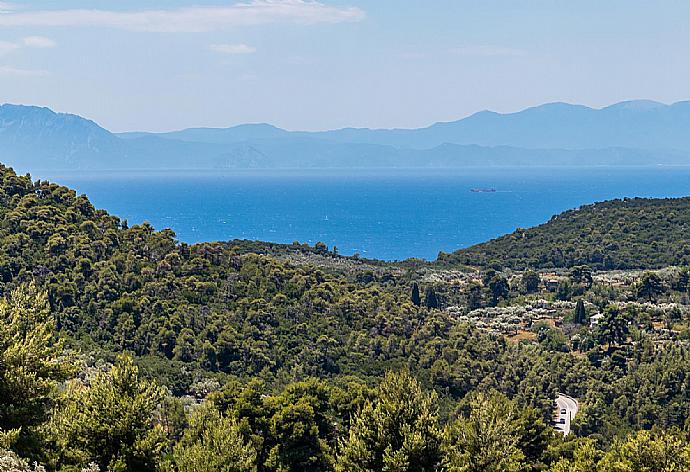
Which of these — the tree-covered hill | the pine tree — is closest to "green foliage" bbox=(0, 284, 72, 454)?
the pine tree

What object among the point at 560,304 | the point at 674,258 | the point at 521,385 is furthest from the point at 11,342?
the point at 674,258

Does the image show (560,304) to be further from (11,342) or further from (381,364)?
(11,342)

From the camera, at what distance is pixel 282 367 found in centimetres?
4922

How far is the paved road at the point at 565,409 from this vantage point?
48.1m

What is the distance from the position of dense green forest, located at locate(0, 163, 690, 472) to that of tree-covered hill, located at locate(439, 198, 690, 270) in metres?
17.9

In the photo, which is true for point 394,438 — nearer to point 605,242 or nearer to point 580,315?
point 580,315

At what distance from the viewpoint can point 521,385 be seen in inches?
2061

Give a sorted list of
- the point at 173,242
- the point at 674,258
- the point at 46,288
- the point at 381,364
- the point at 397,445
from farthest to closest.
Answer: the point at 674,258
the point at 173,242
the point at 381,364
the point at 46,288
the point at 397,445

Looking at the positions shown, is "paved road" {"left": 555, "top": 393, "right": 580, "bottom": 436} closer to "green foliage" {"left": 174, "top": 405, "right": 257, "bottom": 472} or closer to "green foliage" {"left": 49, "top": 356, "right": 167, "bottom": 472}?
"green foliage" {"left": 174, "top": 405, "right": 257, "bottom": 472}

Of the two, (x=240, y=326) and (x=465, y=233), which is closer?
(x=240, y=326)

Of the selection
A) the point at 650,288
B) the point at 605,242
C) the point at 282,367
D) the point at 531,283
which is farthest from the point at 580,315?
the point at 605,242

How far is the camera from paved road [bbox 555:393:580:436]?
4812cm

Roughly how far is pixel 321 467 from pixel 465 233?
171129mm

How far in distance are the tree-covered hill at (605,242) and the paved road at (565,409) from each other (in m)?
46.6
